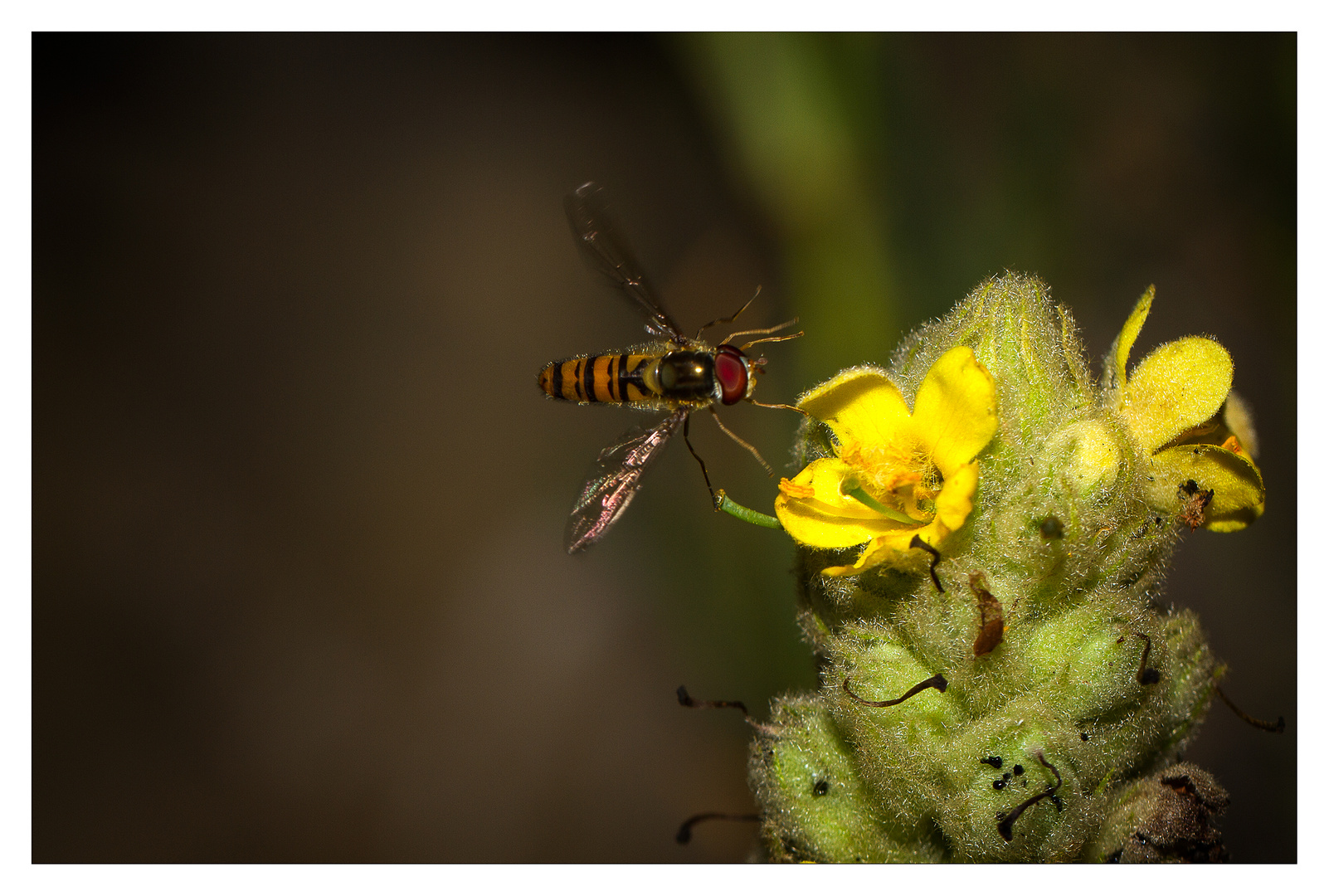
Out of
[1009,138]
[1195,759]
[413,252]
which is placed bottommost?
[1195,759]

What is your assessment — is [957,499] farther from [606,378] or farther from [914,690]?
[606,378]

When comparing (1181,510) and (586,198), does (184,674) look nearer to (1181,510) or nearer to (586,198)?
(586,198)

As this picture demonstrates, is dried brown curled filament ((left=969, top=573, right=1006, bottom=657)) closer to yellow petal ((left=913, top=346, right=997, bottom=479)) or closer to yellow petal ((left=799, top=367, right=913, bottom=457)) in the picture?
yellow petal ((left=913, top=346, right=997, bottom=479))

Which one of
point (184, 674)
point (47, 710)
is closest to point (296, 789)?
point (184, 674)

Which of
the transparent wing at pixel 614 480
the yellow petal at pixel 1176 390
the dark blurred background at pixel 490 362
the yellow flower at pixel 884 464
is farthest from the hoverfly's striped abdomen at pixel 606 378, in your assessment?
the yellow petal at pixel 1176 390

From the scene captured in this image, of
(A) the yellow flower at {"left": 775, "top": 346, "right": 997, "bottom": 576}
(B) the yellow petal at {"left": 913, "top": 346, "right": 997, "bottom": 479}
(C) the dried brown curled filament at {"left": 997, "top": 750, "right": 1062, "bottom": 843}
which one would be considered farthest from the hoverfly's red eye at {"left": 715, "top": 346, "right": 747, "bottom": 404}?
(C) the dried brown curled filament at {"left": 997, "top": 750, "right": 1062, "bottom": 843}

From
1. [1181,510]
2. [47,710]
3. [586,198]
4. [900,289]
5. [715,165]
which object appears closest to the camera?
[1181,510]
